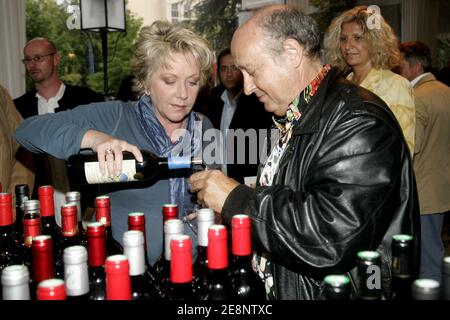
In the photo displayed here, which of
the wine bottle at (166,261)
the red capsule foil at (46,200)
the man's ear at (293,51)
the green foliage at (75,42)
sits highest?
the green foliage at (75,42)

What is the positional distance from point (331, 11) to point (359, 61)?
392 cm

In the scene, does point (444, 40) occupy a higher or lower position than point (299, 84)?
higher

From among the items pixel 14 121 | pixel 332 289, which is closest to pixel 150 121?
pixel 332 289

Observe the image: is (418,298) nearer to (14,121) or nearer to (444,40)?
(14,121)

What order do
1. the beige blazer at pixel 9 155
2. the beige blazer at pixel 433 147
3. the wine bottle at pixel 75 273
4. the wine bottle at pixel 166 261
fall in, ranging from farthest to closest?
1. the beige blazer at pixel 433 147
2. the beige blazer at pixel 9 155
3. the wine bottle at pixel 166 261
4. the wine bottle at pixel 75 273

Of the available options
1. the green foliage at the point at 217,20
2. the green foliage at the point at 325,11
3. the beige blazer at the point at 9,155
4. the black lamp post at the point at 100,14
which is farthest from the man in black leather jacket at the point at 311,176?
the green foliage at the point at 325,11

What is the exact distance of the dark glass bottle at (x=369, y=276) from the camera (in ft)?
2.69

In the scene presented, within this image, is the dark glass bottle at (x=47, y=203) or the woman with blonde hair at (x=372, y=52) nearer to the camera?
the dark glass bottle at (x=47, y=203)

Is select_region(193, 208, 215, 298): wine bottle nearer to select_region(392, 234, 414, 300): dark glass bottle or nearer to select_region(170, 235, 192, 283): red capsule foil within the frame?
select_region(170, 235, 192, 283): red capsule foil

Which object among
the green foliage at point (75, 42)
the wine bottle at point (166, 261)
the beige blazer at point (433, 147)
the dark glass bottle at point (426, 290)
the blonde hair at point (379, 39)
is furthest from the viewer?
the green foliage at point (75, 42)

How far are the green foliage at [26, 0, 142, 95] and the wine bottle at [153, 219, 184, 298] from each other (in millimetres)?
4245

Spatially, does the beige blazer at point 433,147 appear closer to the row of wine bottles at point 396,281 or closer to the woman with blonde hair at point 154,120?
the woman with blonde hair at point 154,120

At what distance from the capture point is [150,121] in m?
1.69

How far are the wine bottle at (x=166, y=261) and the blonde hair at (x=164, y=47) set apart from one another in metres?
0.74
